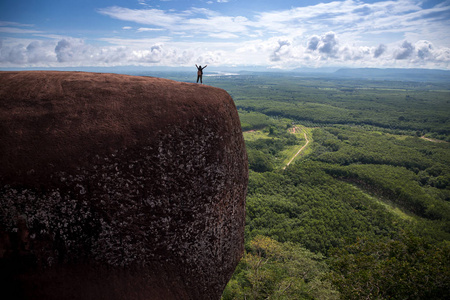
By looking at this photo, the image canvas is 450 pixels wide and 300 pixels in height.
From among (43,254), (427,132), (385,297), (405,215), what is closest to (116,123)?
(43,254)

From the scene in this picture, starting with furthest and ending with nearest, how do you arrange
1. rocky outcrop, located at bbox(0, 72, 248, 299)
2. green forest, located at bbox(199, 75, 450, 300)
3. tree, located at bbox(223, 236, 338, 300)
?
tree, located at bbox(223, 236, 338, 300)
green forest, located at bbox(199, 75, 450, 300)
rocky outcrop, located at bbox(0, 72, 248, 299)

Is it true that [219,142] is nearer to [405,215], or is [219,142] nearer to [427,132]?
[405,215]

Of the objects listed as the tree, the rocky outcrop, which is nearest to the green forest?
the tree

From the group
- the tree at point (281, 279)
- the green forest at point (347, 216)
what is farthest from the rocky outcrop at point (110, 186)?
the tree at point (281, 279)

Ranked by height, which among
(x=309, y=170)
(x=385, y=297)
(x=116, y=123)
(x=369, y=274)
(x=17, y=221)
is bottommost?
(x=309, y=170)

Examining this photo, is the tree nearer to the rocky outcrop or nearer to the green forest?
the green forest

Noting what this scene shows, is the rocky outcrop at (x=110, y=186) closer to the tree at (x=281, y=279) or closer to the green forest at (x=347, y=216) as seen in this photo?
the green forest at (x=347, y=216)
